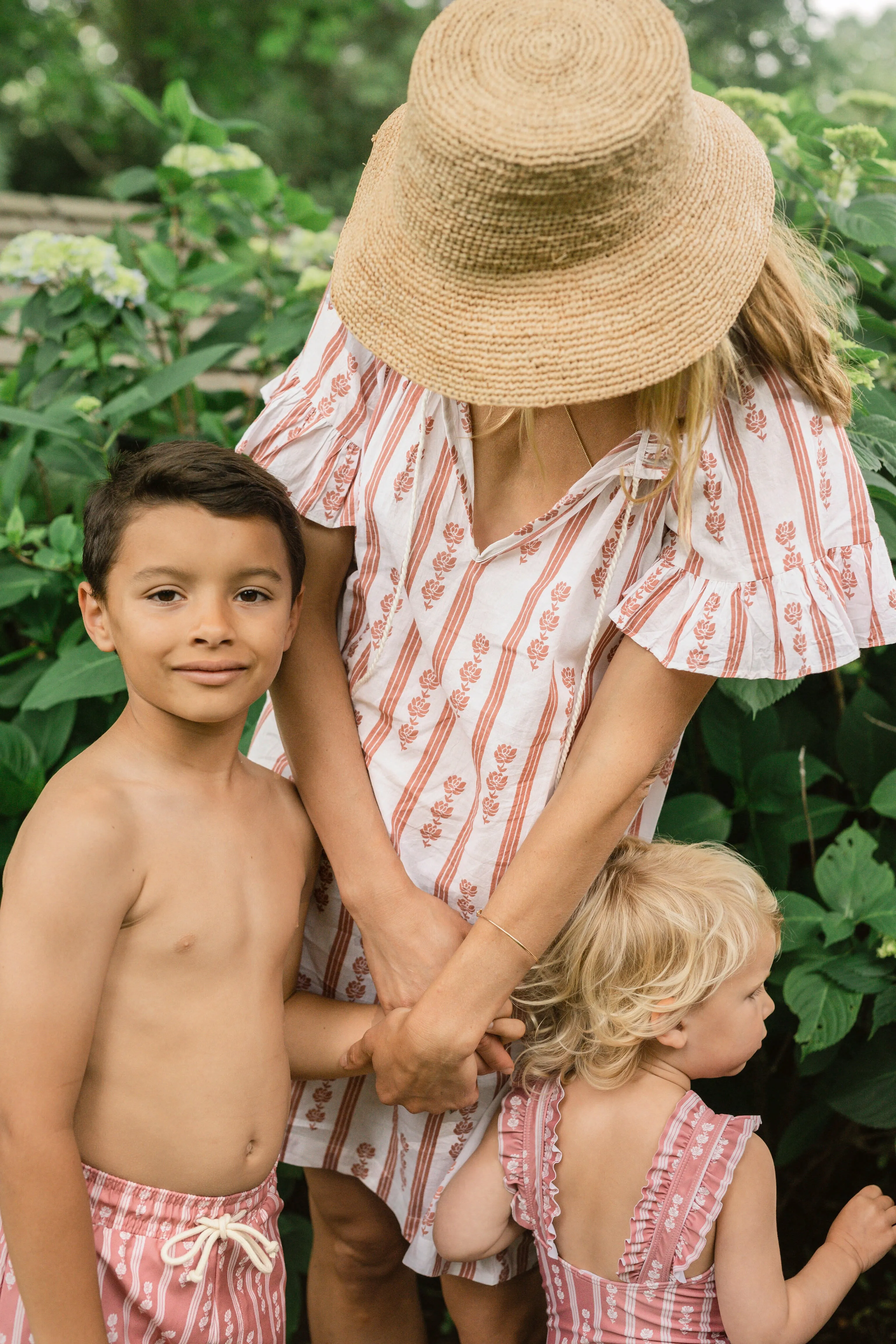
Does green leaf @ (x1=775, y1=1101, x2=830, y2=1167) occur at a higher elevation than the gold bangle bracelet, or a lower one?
lower

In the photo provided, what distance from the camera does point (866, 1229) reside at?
167 cm

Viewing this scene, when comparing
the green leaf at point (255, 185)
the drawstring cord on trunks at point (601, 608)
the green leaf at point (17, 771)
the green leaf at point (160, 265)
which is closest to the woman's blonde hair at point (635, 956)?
the drawstring cord on trunks at point (601, 608)

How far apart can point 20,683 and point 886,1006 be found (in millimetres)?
1692

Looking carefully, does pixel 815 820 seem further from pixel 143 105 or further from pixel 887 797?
pixel 143 105

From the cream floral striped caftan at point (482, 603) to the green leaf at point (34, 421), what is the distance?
732 millimetres

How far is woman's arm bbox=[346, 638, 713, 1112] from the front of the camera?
1452 millimetres

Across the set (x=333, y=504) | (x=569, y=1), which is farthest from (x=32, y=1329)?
(x=569, y=1)

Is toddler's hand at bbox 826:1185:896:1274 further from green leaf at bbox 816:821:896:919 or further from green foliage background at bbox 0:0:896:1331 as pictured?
green leaf at bbox 816:821:896:919

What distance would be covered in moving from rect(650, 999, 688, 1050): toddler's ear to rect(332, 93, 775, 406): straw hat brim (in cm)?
85

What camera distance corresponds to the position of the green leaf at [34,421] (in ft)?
7.10

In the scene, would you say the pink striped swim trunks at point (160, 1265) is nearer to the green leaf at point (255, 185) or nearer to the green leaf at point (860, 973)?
the green leaf at point (860, 973)

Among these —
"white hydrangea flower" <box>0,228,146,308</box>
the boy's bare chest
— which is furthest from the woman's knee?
"white hydrangea flower" <box>0,228,146,308</box>

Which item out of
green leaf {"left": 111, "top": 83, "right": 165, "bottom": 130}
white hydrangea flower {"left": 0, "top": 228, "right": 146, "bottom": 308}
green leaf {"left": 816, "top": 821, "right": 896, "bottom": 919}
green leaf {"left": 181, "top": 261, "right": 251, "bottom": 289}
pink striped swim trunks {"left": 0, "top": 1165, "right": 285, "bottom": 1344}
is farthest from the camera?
green leaf {"left": 111, "top": 83, "right": 165, "bottom": 130}

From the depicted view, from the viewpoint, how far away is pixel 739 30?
13586 mm
